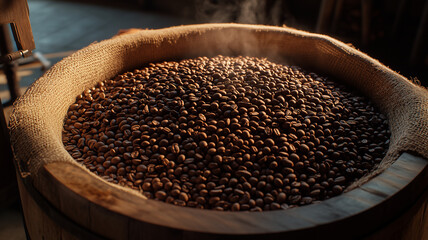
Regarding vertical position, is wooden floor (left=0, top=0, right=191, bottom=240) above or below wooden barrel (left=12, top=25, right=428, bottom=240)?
above

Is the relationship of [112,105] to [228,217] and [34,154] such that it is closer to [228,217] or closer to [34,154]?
[34,154]

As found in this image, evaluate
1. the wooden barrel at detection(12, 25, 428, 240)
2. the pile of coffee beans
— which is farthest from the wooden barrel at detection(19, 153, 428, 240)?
the pile of coffee beans

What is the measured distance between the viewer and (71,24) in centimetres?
500

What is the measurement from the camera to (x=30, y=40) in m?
1.58

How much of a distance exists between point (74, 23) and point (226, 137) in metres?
4.50

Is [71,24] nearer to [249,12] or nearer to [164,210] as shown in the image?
[249,12]

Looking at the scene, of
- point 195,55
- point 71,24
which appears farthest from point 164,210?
point 71,24

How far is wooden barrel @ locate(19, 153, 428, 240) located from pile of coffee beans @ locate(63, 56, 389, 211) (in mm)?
185

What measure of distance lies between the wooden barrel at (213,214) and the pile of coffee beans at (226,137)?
185 millimetres

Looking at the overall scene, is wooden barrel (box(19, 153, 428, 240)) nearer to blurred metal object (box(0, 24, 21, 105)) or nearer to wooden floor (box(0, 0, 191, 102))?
blurred metal object (box(0, 24, 21, 105))

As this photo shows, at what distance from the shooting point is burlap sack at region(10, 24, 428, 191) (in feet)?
3.55

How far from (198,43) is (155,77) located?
17.2 inches

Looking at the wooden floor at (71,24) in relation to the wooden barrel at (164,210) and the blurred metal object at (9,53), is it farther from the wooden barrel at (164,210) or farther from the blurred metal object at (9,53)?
the wooden barrel at (164,210)

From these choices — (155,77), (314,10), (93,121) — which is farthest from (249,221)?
(314,10)
